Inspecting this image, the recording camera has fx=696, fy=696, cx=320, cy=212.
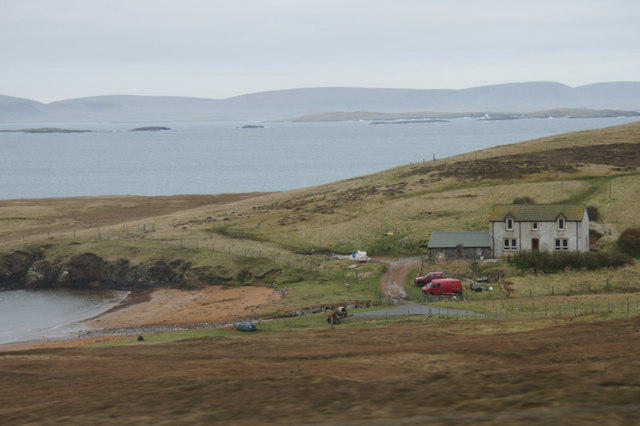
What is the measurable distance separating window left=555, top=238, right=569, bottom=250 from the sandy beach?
2605 cm

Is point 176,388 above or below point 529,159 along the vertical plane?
below

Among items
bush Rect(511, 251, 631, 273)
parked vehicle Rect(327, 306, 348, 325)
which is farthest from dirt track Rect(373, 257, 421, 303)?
bush Rect(511, 251, 631, 273)

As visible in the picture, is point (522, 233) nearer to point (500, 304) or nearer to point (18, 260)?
point (500, 304)

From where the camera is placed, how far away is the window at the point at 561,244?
63.8 m

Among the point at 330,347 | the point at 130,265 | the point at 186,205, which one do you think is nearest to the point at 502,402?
the point at 330,347

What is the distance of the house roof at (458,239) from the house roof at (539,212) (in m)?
2.49

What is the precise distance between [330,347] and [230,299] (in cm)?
2781

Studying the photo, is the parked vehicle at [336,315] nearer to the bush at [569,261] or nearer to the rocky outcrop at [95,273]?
the bush at [569,261]

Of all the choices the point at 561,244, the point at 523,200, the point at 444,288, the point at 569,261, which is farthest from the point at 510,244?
the point at 523,200

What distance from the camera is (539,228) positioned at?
211ft

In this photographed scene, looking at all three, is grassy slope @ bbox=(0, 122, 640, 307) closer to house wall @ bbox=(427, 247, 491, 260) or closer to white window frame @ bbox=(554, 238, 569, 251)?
house wall @ bbox=(427, 247, 491, 260)

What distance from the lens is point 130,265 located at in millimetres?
72750

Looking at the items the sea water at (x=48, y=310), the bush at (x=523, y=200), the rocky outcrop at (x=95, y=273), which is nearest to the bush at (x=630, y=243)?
the bush at (x=523, y=200)

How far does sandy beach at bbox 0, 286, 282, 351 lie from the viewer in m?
53.8
